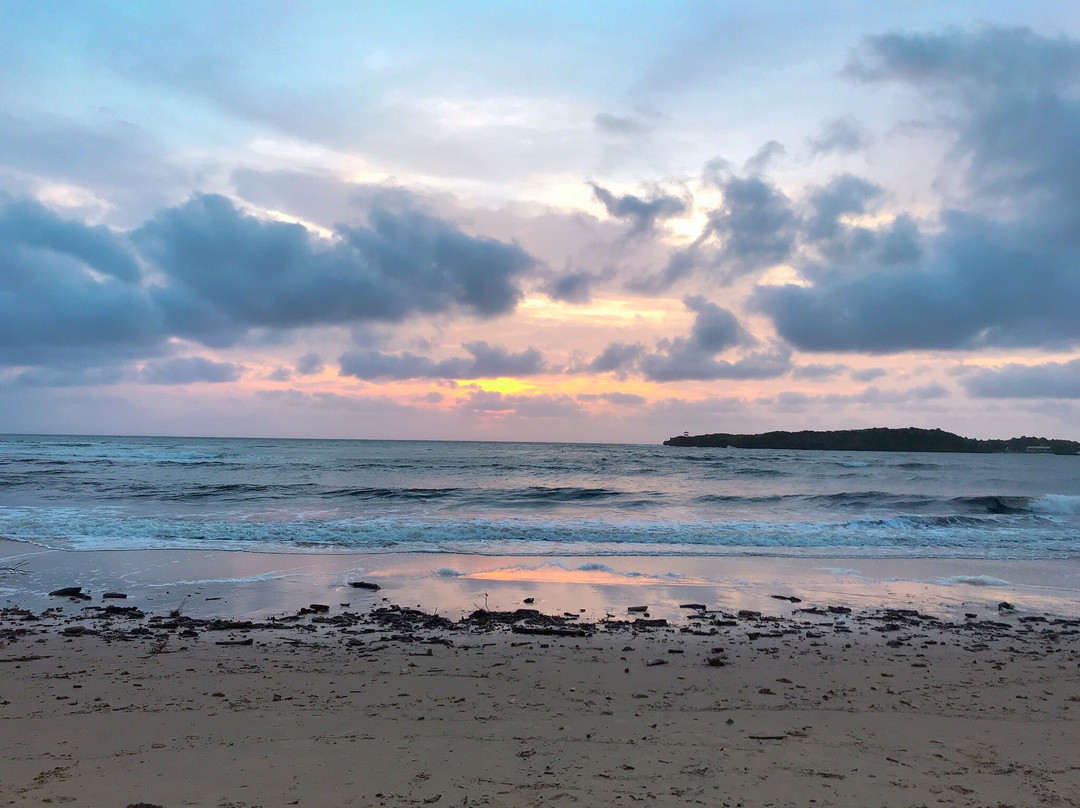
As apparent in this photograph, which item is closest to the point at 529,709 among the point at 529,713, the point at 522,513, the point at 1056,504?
the point at 529,713

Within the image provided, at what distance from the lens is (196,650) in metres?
7.66

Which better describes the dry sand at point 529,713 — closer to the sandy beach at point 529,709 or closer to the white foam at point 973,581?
the sandy beach at point 529,709

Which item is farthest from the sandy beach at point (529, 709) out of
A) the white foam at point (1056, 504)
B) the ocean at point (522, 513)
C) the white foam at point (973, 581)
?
the white foam at point (1056, 504)

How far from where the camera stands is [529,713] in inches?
233

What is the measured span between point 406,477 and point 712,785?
3741 cm

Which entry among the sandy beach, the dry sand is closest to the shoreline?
the sandy beach

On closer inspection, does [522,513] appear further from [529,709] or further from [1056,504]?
[1056,504]

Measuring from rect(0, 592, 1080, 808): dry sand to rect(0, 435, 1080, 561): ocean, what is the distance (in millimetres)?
7567

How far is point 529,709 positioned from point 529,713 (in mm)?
98

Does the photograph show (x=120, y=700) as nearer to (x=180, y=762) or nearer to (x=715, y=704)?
(x=180, y=762)

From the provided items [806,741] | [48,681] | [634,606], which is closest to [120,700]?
[48,681]

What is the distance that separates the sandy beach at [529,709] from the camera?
4.55 m

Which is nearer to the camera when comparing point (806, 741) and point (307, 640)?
point (806, 741)

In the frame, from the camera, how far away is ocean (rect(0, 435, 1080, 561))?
17062 millimetres
